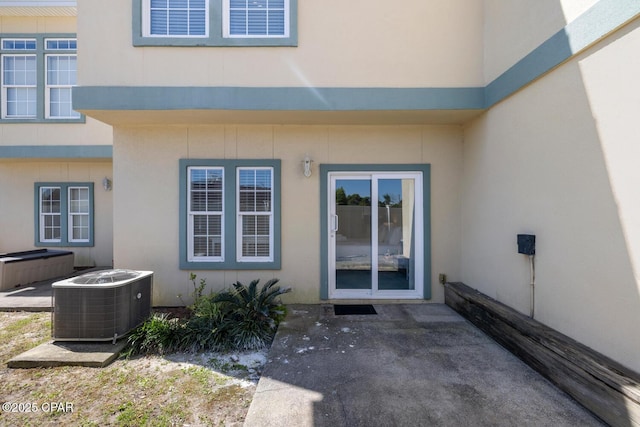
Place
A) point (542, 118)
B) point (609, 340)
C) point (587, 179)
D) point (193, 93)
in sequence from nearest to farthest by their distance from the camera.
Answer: point (609, 340) → point (587, 179) → point (542, 118) → point (193, 93)

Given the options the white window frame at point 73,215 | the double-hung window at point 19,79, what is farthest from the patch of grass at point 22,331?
the double-hung window at point 19,79

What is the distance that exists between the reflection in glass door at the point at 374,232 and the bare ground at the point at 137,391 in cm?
230

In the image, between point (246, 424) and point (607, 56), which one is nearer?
point (246, 424)

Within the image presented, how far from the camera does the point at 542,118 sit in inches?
136

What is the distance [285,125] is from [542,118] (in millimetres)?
3813

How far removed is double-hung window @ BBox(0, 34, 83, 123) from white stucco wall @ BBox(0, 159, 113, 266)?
4.60 feet

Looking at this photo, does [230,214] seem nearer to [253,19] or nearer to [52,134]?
[253,19]

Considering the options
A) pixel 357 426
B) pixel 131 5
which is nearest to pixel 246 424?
pixel 357 426

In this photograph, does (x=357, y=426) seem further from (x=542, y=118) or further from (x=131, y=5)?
(x=131, y=5)

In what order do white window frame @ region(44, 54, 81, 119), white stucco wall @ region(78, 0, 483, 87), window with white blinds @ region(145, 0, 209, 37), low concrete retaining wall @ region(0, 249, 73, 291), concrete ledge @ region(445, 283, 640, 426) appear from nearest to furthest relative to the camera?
concrete ledge @ region(445, 283, 640, 426) < white stucco wall @ region(78, 0, 483, 87) < window with white blinds @ region(145, 0, 209, 37) < low concrete retaining wall @ region(0, 249, 73, 291) < white window frame @ region(44, 54, 81, 119)

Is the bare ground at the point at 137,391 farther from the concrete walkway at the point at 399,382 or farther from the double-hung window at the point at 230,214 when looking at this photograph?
the double-hung window at the point at 230,214

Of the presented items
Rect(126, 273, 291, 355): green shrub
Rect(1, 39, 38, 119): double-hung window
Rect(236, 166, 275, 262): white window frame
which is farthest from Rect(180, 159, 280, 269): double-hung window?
Rect(1, 39, 38, 119): double-hung window

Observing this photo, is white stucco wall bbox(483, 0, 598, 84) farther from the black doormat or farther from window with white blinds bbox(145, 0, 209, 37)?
window with white blinds bbox(145, 0, 209, 37)

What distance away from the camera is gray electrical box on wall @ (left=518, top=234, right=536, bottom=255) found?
11.8ft
